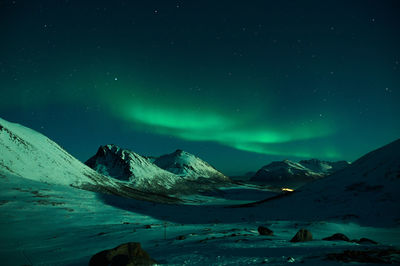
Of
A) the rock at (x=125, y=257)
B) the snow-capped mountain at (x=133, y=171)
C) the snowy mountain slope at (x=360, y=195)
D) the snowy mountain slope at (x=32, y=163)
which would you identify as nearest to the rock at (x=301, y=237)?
the rock at (x=125, y=257)

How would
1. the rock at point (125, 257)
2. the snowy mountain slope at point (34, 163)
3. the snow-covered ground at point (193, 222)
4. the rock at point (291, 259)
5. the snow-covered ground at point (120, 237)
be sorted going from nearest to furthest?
the rock at point (291, 259)
the rock at point (125, 257)
the snow-covered ground at point (120, 237)
the snow-covered ground at point (193, 222)
the snowy mountain slope at point (34, 163)

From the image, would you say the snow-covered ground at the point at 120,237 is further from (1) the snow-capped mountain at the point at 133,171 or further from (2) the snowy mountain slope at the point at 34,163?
(1) the snow-capped mountain at the point at 133,171

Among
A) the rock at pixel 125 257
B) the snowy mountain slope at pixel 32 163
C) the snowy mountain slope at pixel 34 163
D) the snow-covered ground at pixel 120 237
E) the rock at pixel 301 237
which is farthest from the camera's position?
the snowy mountain slope at pixel 34 163

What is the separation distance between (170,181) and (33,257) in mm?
171400

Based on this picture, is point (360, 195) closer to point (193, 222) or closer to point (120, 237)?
point (193, 222)

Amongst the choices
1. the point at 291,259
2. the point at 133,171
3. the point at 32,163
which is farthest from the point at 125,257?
the point at 133,171

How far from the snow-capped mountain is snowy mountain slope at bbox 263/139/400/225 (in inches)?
4462

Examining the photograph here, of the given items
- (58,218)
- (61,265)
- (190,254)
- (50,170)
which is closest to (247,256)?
(190,254)

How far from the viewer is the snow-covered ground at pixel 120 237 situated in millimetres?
8153

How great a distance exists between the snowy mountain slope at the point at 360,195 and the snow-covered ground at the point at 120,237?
7.20m

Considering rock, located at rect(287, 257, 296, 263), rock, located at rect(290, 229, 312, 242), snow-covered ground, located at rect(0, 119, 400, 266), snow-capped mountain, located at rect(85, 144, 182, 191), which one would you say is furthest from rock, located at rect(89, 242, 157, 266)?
snow-capped mountain, located at rect(85, 144, 182, 191)

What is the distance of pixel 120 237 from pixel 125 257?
31.0 ft

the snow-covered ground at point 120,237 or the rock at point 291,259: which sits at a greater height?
the rock at point 291,259

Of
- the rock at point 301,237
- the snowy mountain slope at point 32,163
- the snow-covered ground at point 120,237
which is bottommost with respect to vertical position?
the snow-covered ground at point 120,237
